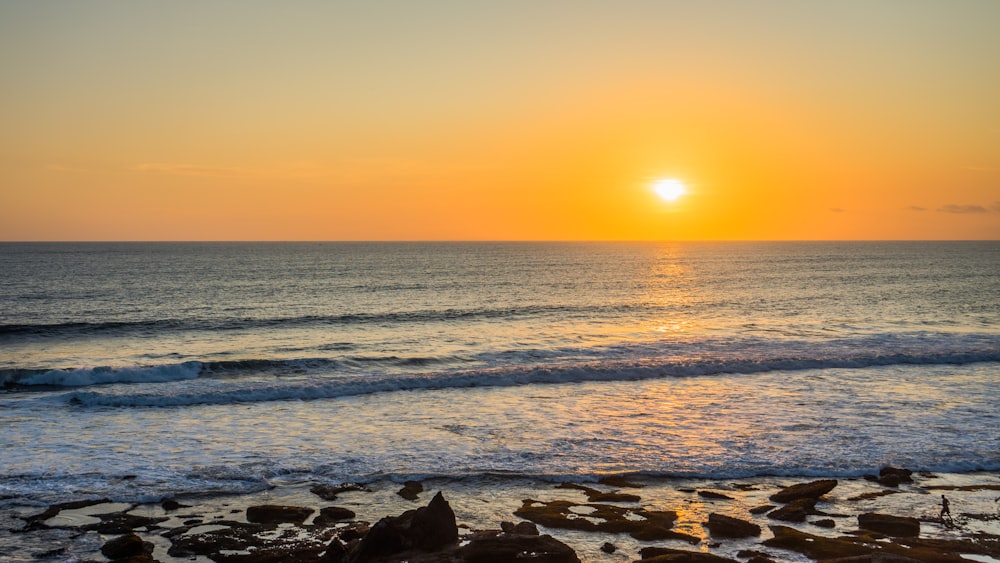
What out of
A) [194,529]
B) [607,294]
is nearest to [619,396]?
[194,529]

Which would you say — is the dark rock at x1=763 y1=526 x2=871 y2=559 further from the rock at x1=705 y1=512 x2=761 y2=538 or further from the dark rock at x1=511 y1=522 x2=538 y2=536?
the dark rock at x1=511 y1=522 x2=538 y2=536

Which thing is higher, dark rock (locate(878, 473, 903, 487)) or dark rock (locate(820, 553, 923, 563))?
dark rock (locate(820, 553, 923, 563))

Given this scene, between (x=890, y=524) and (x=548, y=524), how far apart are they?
6.56 m

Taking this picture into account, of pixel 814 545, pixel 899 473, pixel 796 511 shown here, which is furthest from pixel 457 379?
pixel 814 545

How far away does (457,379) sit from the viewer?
31469 mm

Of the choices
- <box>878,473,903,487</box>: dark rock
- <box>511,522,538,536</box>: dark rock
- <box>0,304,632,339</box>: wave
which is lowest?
<box>878,473,903,487</box>: dark rock

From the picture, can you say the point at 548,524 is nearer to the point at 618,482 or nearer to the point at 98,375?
the point at 618,482

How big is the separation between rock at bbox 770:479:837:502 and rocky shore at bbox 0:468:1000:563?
1.7 inches

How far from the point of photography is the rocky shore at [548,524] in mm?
12344

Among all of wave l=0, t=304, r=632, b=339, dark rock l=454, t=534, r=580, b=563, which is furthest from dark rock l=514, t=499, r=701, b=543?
wave l=0, t=304, r=632, b=339

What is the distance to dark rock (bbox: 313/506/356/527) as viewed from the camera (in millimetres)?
14602

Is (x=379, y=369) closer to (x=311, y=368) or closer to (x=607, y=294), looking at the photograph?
(x=311, y=368)

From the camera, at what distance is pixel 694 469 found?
1841 centimetres

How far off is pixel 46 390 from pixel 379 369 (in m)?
13.6
